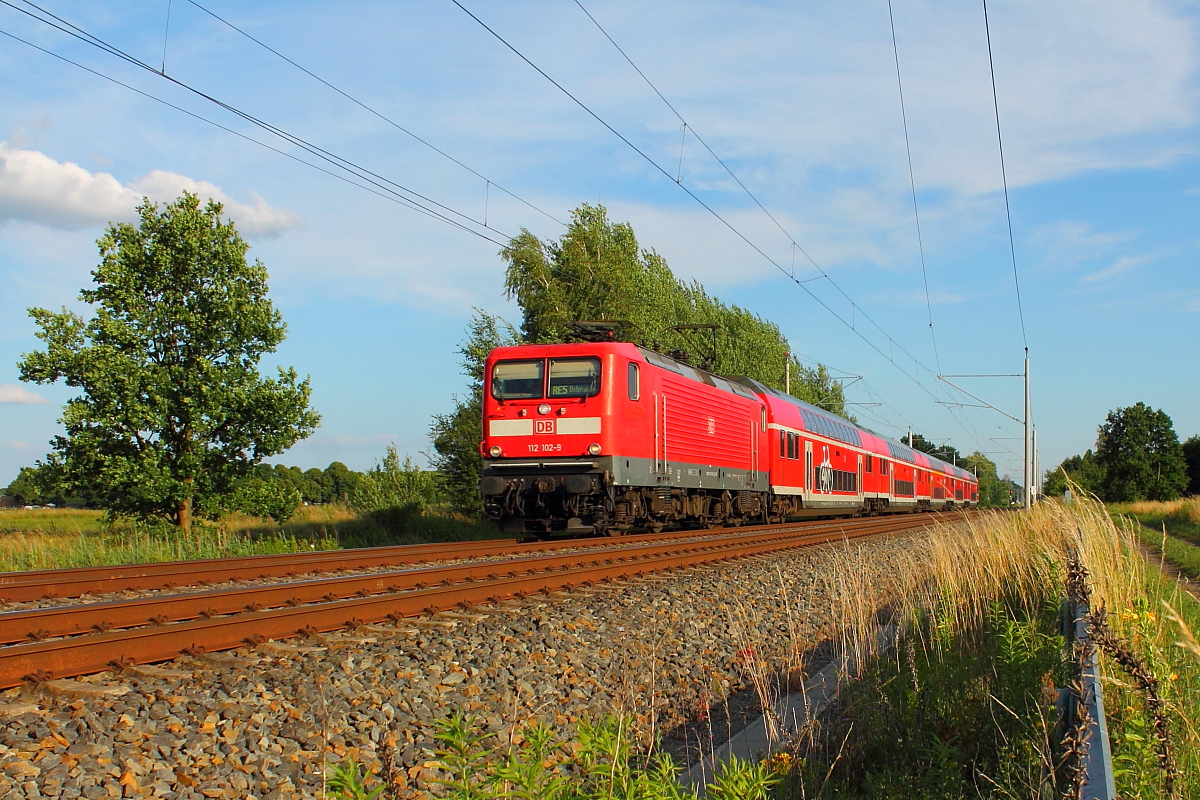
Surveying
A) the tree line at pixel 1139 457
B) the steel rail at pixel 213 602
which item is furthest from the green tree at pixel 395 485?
the tree line at pixel 1139 457

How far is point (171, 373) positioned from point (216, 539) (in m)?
3.46

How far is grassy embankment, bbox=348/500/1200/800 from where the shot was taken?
331 cm

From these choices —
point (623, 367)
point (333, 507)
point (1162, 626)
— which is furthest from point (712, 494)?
point (1162, 626)

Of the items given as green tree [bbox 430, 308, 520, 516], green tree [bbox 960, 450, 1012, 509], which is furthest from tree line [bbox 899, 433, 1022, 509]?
green tree [bbox 430, 308, 520, 516]

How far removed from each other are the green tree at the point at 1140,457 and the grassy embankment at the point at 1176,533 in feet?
68.4

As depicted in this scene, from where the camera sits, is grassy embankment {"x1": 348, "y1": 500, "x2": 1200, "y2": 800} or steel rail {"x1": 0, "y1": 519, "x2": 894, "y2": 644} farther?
steel rail {"x1": 0, "y1": 519, "x2": 894, "y2": 644}

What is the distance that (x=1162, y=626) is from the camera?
609 cm

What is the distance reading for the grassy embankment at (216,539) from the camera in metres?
12.8

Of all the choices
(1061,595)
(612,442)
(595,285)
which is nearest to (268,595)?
(1061,595)

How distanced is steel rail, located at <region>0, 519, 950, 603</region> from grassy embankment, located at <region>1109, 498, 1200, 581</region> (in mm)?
8255

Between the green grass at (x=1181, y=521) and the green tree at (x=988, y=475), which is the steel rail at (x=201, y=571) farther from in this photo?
the green tree at (x=988, y=475)

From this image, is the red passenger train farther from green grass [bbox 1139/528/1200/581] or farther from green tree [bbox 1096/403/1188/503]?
green tree [bbox 1096/403/1188/503]

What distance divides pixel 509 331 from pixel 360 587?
2342cm

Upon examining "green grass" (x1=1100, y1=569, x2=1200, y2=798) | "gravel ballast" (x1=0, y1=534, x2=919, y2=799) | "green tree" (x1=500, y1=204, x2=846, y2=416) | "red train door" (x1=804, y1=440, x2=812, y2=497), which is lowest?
"gravel ballast" (x1=0, y1=534, x2=919, y2=799)
